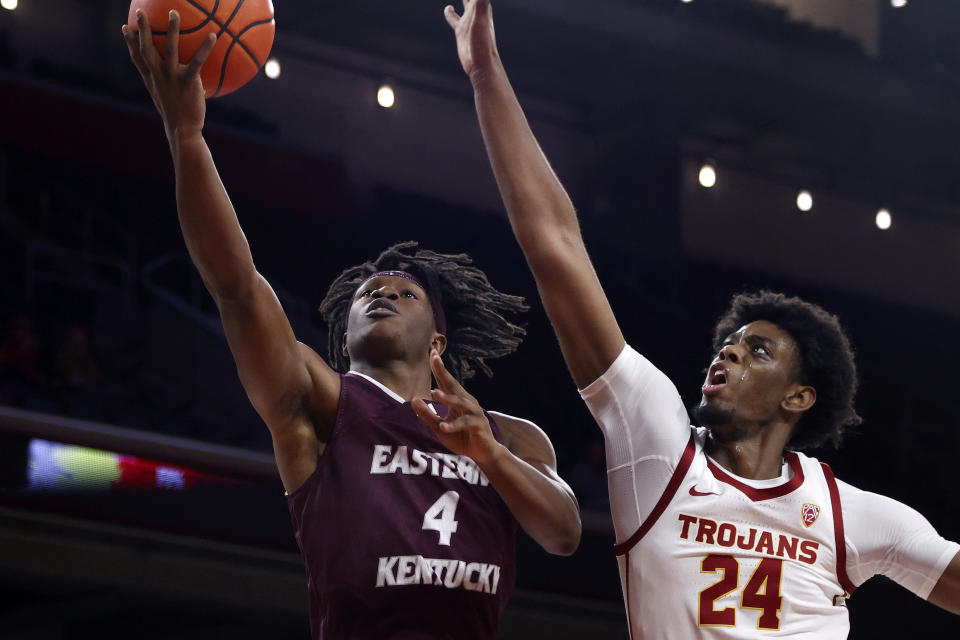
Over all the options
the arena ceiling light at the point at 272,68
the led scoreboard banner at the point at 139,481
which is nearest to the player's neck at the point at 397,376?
the led scoreboard banner at the point at 139,481

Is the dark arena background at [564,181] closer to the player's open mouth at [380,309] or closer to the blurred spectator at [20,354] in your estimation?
the blurred spectator at [20,354]

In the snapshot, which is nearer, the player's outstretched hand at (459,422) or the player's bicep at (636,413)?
the player's outstretched hand at (459,422)

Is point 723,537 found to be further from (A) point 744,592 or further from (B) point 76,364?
(B) point 76,364

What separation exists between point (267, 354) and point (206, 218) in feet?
1.00

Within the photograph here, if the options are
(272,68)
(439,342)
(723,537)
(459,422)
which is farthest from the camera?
(272,68)

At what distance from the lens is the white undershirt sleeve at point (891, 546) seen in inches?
96.3

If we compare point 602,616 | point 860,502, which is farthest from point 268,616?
point 860,502

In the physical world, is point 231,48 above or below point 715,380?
above

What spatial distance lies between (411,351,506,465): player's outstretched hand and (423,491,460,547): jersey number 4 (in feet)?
1.09

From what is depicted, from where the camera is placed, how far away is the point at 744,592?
231 cm

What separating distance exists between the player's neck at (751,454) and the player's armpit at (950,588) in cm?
41

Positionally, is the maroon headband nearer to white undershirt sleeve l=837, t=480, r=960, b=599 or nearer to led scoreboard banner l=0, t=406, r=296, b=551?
white undershirt sleeve l=837, t=480, r=960, b=599

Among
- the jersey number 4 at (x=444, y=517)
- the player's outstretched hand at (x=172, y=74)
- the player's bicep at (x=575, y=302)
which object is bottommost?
the jersey number 4 at (x=444, y=517)

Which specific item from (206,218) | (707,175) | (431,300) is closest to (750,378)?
(431,300)
